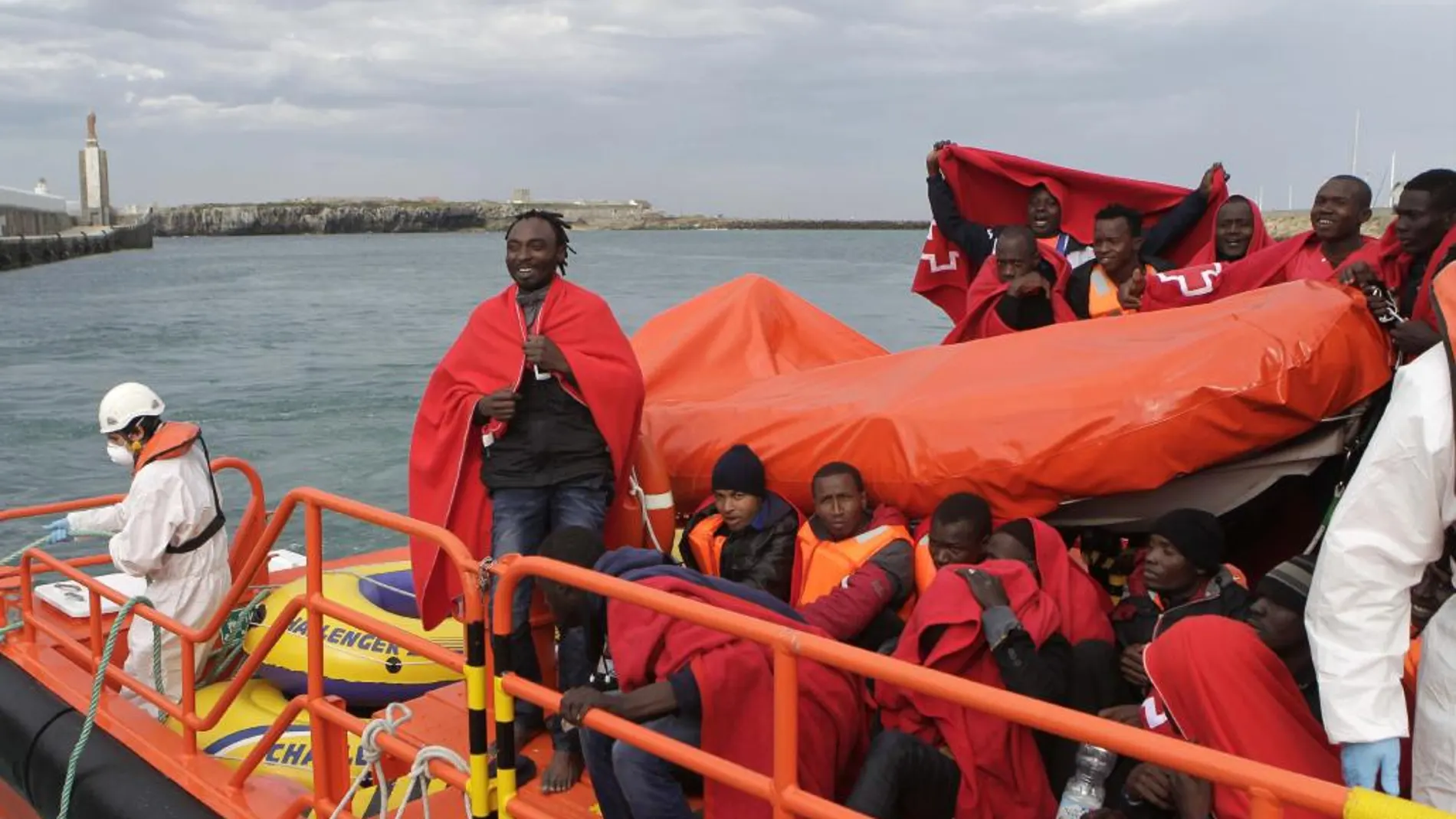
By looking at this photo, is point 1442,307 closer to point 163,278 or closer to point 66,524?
point 66,524

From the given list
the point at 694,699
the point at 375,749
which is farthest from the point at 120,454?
the point at 694,699

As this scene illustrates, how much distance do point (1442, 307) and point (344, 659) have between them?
459 centimetres

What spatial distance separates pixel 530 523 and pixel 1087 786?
6.59 ft

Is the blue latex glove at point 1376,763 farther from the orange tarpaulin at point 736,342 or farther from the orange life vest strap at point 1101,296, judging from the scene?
the orange tarpaulin at point 736,342

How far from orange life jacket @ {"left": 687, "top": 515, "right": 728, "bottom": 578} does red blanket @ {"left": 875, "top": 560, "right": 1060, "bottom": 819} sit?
1081 millimetres

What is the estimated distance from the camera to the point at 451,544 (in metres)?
3.06

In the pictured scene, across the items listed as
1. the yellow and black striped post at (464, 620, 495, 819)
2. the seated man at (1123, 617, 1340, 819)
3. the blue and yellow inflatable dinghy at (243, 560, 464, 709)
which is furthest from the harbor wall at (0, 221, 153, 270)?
the seated man at (1123, 617, 1340, 819)

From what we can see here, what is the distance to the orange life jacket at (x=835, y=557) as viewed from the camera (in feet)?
12.5

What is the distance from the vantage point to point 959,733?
3043 mm

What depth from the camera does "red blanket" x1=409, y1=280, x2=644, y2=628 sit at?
4.16 meters

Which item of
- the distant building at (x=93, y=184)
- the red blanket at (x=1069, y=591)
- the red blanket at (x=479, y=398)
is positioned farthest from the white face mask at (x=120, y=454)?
the distant building at (x=93, y=184)

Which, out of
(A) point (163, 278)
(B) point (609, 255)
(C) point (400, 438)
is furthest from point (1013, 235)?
(B) point (609, 255)

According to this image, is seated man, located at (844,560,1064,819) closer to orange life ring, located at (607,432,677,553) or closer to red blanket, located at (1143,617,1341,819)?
red blanket, located at (1143,617,1341,819)

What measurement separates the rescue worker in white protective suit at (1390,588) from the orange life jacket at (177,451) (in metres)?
4.31
